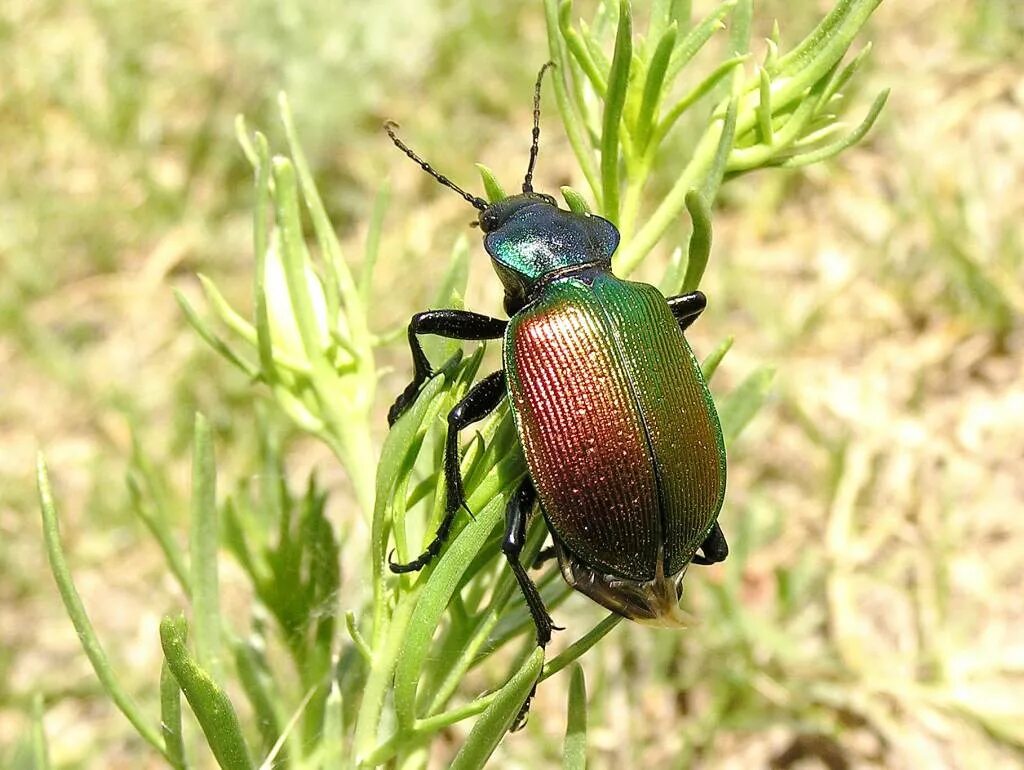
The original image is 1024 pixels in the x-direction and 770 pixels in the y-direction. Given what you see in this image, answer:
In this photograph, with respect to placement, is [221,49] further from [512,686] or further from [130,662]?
[512,686]

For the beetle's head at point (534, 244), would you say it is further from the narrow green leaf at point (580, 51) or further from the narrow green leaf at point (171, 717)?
the narrow green leaf at point (171, 717)

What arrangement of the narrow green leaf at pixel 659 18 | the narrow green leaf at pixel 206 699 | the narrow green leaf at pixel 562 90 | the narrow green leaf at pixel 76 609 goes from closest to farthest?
the narrow green leaf at pixel 206 699 → the narrow green leaf at pixel 76 609 → the narrow green leaf at pixel 562 90 → the narrow green leaf at pixel 659 18

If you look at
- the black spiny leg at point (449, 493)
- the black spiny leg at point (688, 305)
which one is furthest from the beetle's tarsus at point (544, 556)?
the black spiny leg at point (688, 305)

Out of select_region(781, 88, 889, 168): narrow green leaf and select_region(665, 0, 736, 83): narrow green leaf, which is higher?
select_region(665, 0, 736, 83): narrow green leaf

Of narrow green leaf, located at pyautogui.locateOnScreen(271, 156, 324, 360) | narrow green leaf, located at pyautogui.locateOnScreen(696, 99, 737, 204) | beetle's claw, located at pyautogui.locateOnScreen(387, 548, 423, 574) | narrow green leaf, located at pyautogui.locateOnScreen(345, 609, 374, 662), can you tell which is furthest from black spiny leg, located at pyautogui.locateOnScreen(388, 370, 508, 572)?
narrow green leaf, located at pyautogui.locateOnScreen(696, 99, 737, 204)

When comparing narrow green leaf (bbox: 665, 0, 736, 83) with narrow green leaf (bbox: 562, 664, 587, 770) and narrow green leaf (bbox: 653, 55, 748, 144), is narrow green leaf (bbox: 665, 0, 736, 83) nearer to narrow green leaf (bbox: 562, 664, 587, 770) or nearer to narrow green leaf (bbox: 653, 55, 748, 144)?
narrow green leaf (bbox: 653, 55, 748, 144)

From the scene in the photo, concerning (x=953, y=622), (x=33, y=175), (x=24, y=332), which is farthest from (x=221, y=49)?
(x=953, y=622)

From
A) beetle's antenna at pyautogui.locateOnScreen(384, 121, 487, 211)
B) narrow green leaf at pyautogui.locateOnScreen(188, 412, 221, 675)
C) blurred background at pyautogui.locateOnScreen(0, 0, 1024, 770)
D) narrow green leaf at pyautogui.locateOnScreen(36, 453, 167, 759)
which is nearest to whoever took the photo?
narrow green leaf at pyautogui.locateOnScreen(36, 453, 167, 759)

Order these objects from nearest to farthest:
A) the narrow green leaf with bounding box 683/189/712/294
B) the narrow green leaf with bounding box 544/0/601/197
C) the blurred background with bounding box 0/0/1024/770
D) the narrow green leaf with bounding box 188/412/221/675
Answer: the narrow green leaf with bounding box 683/189/712/294, the narrow green leaf with bounding box 544/0/601/197, the narrow green leaf with bounding box 188/412/221/675, the blurred background with bounding box 0/0/1024/770
